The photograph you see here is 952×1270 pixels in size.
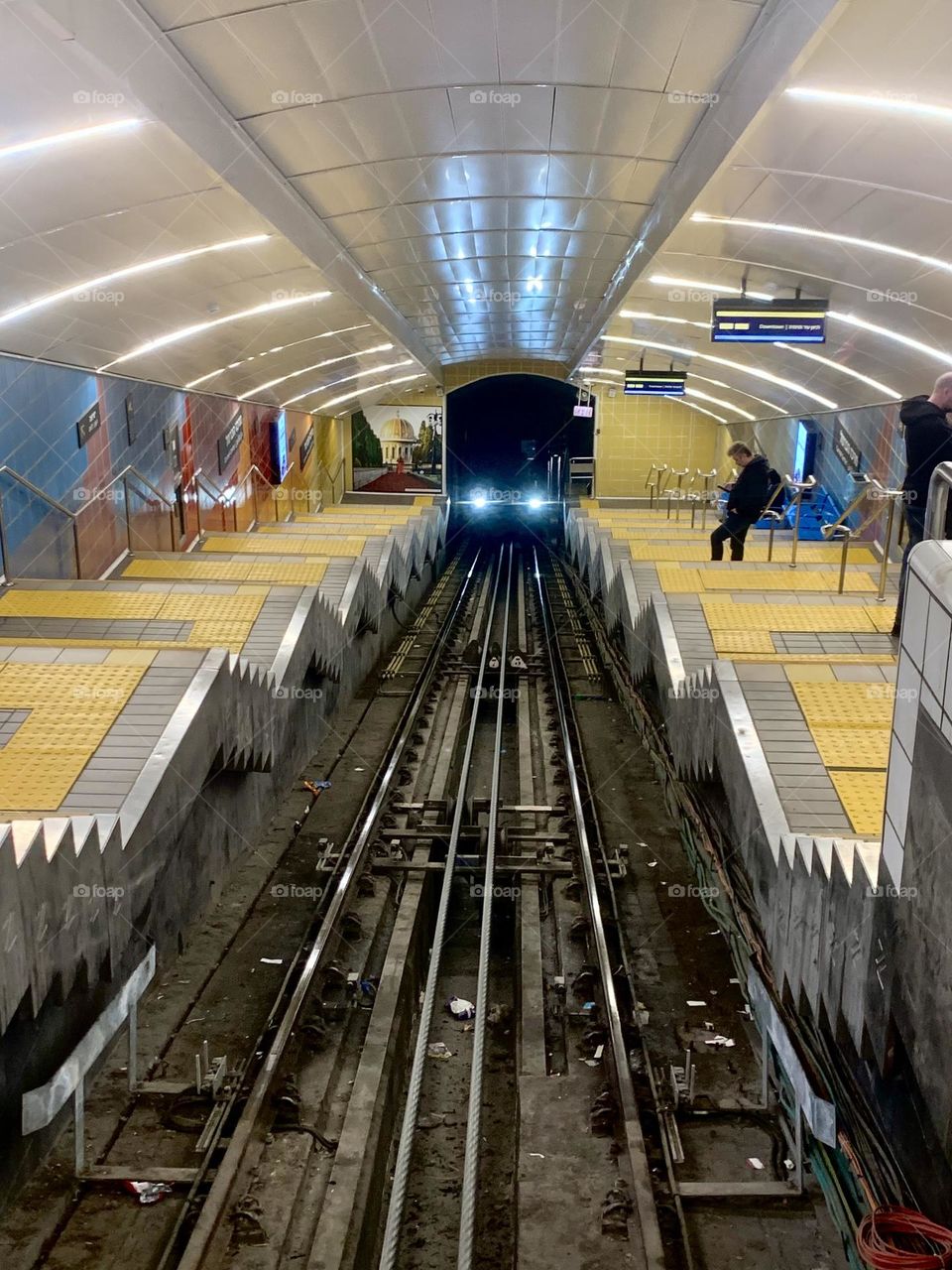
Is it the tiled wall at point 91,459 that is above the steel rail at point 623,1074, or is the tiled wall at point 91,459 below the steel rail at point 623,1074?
above

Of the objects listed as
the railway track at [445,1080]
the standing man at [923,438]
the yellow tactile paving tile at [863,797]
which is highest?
the standing man at [923,438]

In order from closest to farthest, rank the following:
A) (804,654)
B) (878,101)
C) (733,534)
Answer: (878,101)
(804,654)
(733,534)

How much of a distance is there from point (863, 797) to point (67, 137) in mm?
5048

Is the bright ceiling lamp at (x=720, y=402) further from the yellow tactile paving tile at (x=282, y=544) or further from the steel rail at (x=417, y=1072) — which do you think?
the steel rail at (x=417, y=1072)

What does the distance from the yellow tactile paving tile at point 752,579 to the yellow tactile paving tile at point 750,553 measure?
1.72 m

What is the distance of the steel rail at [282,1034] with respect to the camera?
134 inches

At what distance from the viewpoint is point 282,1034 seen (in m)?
4.46

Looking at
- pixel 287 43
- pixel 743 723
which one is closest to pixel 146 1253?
pixel 743 723

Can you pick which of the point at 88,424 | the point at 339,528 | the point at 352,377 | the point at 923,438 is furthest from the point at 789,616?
the point at 352,377

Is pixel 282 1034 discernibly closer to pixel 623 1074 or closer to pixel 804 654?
pixel 623 1074

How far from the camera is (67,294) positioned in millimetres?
7488

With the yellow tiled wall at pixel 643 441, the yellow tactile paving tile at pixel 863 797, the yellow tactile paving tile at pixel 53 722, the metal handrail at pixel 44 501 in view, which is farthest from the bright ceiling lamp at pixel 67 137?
the yellow tiled wall at pixel 643 441

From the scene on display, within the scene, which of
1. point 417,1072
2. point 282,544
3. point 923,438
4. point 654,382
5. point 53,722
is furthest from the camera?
point 654,382

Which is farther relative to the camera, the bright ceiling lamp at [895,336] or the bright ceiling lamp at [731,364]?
the bright ceiling lamp at [731,364]
